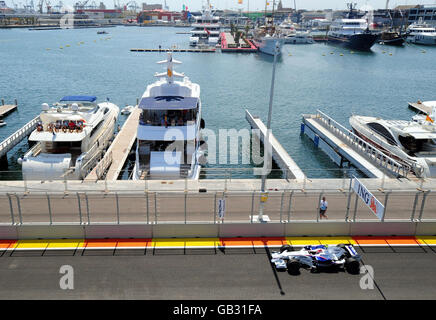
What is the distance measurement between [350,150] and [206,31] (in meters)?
112

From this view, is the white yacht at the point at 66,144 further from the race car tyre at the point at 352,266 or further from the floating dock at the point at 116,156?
the race car tyre at the point at 352,266

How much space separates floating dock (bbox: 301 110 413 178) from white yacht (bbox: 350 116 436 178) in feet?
2.27

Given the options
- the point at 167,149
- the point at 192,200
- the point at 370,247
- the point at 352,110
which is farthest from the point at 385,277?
the point at 352,110

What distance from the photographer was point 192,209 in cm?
1856

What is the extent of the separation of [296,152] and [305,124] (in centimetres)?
645

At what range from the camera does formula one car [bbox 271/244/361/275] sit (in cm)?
1487

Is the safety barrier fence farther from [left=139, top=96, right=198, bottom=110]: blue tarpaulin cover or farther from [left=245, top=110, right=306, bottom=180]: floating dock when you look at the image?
[left=139, top=96, right=198, bottom=110]: blue tarpaulin cover

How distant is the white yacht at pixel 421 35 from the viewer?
14700cm

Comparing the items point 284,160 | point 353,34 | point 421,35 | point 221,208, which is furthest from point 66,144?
point 421,35

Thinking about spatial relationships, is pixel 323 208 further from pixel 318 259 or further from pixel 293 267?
pixel 293 267
